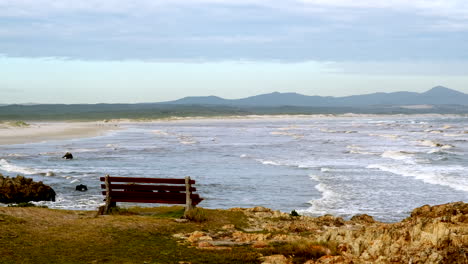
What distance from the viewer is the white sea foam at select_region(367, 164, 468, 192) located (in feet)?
95.3

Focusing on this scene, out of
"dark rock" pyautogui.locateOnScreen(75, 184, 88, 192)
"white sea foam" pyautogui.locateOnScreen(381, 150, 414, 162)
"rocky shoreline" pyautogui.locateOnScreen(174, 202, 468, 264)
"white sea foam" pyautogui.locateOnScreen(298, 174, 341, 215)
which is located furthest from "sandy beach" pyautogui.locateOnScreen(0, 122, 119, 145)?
"rocky shoreline" pyautogui.locateOnScreen(174, 202, 468, 264)

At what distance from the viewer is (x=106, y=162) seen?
41156 millimetres

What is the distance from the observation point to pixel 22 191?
2369cm

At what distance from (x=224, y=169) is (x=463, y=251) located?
27541mm

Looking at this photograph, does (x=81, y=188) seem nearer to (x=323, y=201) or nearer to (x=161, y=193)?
(x=323, y=201)

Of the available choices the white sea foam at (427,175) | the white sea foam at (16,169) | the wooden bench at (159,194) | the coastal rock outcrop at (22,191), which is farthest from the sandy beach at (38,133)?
the wooden bench at (159,194)

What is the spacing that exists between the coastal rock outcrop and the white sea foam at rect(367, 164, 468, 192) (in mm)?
18475

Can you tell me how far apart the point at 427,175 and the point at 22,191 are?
21.5 m

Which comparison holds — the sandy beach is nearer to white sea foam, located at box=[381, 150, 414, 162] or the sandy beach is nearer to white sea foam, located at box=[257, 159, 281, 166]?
white sea foam, located at box=[257, 159, 281, 166]

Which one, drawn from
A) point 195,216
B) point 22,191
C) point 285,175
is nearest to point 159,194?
point 195,216

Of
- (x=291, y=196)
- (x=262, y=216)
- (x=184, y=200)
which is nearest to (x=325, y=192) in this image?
(x=291, y=196)

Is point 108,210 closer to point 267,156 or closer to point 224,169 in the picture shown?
point 224,169

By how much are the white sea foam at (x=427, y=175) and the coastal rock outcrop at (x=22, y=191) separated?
18.5 meters

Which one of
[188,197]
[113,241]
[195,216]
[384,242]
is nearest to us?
[384,242]
